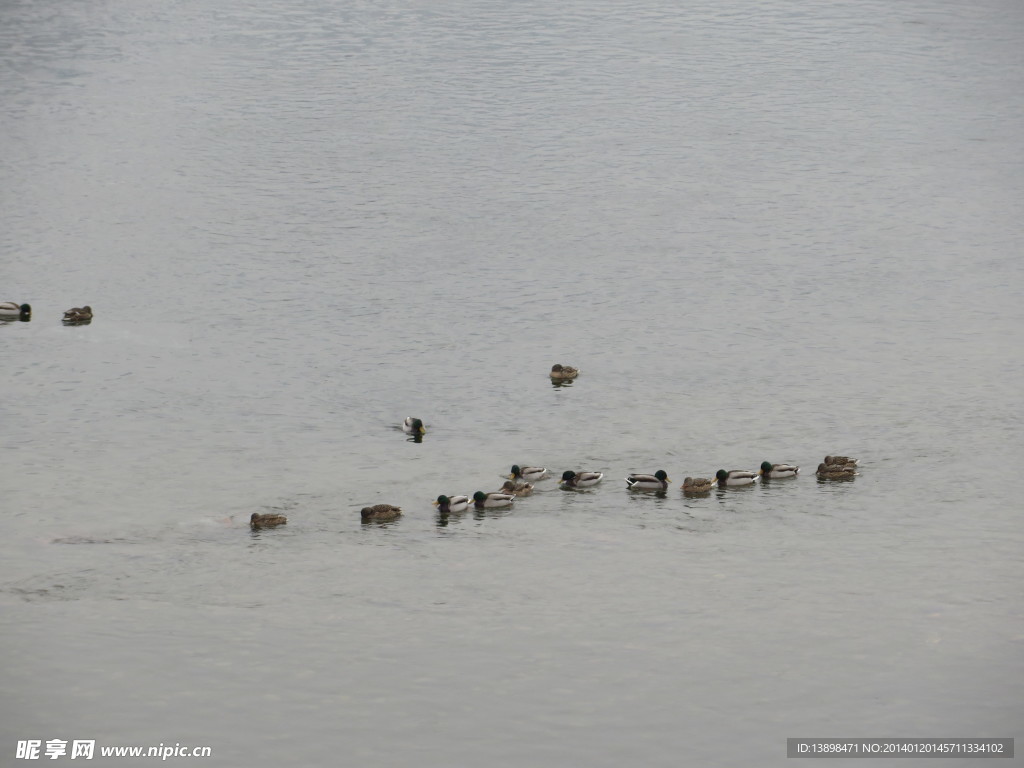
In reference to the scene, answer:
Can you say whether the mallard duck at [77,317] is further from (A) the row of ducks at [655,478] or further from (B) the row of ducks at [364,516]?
(A) the row of ducks at [655,478]

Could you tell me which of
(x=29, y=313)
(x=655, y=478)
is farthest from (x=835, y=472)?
(x=29, y=313)

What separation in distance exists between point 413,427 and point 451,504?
4.51m

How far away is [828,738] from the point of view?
23344 mm

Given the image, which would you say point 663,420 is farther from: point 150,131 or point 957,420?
point 150,131

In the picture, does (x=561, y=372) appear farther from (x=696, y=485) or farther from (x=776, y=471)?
(x=776, y=471)

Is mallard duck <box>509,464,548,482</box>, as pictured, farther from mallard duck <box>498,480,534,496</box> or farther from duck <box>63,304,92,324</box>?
duck <box>63,304,92,324</box>

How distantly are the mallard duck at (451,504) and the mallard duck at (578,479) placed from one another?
2.42 meters

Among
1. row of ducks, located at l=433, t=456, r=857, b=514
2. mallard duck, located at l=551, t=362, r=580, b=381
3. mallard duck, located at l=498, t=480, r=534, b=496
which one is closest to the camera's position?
row of ducks, located at l=433, t=456, r=857, b=514

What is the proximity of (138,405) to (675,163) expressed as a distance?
26.8m

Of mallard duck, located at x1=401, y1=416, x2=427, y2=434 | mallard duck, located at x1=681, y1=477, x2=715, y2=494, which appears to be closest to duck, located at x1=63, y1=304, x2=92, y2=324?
mallard duck, located at x1=401, y1=416, x2=427, y2=434

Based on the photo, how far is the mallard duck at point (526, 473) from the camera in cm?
3281

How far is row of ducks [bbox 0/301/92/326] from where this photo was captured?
4303 centimetres

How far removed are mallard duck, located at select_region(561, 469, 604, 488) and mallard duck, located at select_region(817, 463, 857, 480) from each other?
4.72 m

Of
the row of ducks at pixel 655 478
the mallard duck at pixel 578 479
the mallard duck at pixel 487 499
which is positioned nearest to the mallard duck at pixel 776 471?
the row of ducks at pixel 655 478
